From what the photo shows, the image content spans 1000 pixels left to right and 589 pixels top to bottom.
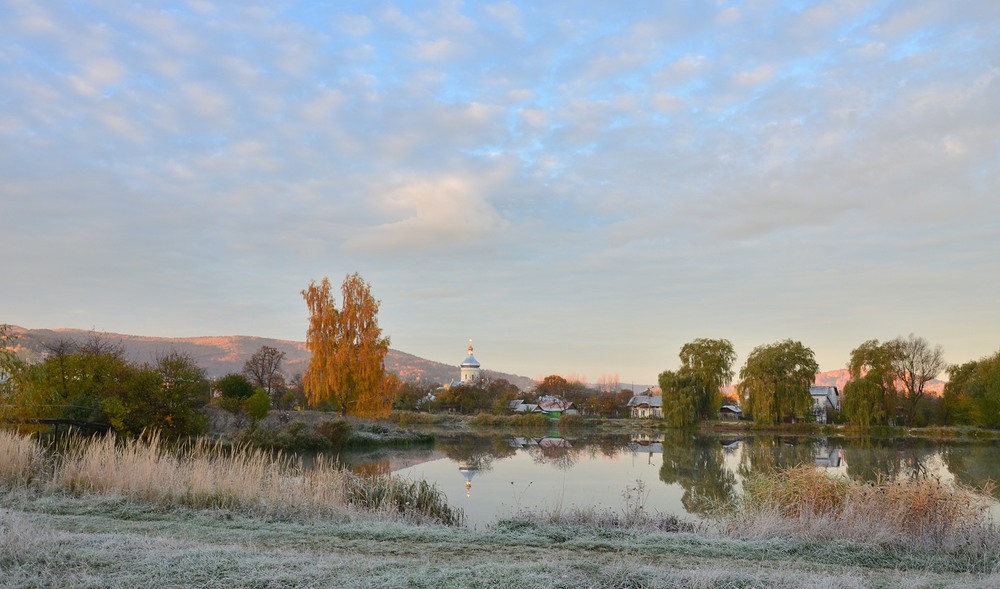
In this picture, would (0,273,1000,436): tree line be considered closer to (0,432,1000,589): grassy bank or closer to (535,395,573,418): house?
(0,432,1000,589): grassy bank

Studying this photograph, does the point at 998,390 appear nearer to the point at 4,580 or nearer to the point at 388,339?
the point at 388,339

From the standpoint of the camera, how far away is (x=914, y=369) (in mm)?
48812

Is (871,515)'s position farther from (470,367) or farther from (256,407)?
(470,367)

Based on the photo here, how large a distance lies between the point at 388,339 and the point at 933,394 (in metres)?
44.9

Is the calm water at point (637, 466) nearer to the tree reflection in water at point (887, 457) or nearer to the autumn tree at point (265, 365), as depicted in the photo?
the tree reflection in water at point (887, 457)

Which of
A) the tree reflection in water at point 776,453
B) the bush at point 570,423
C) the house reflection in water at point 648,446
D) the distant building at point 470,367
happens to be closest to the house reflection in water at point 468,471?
the house reflection in water at point 648,446

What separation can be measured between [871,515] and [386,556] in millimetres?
5842

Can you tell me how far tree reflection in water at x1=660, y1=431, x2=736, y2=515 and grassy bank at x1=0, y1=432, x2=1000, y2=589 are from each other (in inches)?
120

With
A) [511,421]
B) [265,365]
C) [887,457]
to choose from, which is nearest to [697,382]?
[511,421]

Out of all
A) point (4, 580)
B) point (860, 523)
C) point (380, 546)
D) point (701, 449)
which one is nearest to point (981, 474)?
point (701, 449)

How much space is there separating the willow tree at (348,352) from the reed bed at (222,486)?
20.5 metres

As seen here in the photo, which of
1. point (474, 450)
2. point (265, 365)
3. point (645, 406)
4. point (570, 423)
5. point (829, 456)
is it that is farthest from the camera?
point (645, 406)

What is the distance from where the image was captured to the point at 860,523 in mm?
7867

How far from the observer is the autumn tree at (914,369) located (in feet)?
153
